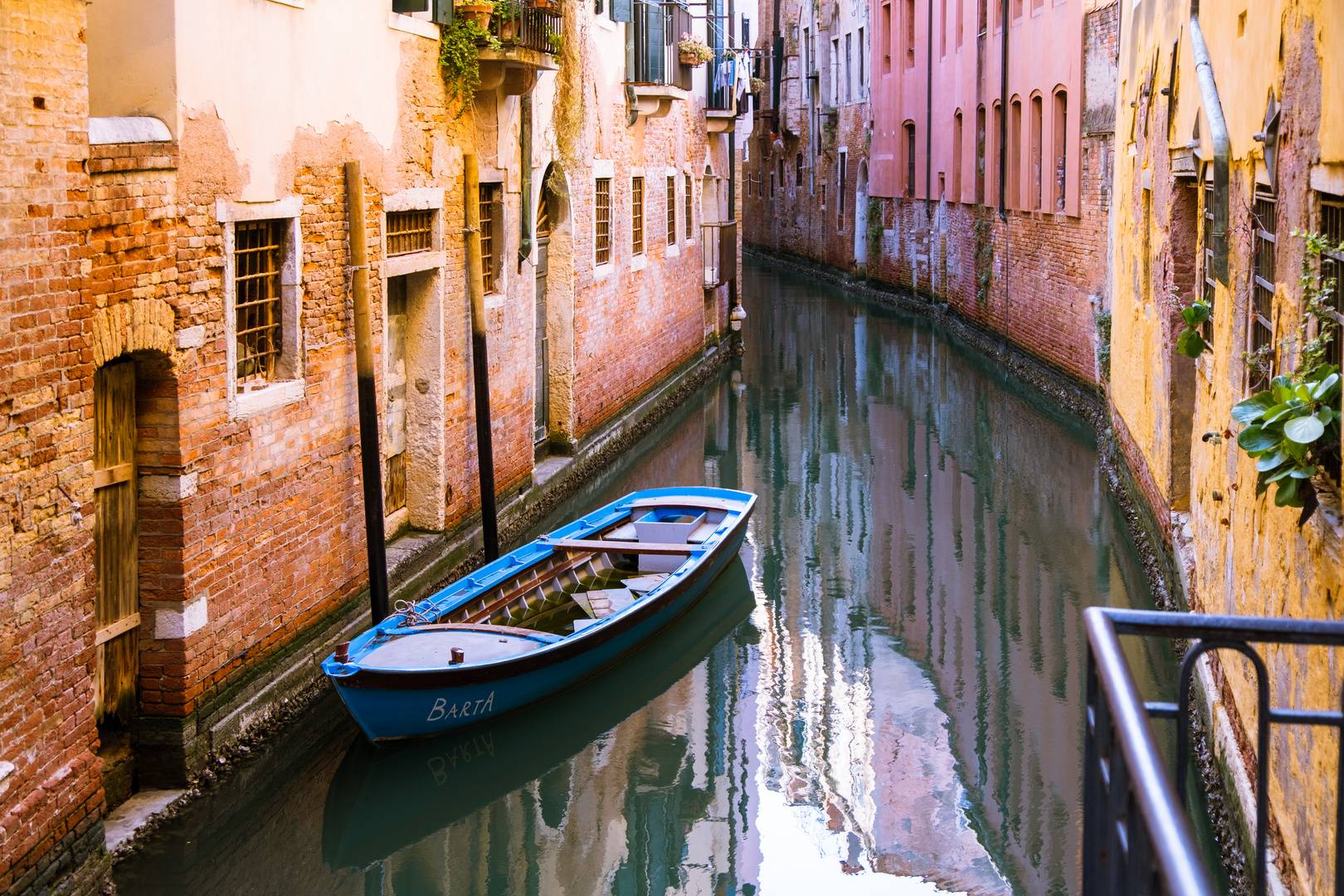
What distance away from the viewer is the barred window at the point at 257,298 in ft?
24.6

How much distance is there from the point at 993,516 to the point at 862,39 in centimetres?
2452

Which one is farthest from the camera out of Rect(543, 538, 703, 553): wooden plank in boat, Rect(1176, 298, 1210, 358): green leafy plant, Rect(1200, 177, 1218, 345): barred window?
Rect(543, 538, 703, 553): wooden plank in boat

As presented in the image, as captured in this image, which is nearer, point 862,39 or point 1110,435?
point 1110,435

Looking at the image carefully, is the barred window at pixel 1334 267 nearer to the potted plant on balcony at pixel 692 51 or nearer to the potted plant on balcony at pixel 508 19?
the potted plant on balcony at pixel 508 19

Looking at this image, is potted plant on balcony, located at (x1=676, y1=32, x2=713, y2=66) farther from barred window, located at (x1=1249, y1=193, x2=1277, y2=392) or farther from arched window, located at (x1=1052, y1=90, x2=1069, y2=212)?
barred window, located at (x1=1249, y1=193, x2=1277, y2=392)

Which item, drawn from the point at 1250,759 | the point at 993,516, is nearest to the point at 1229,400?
the point at 1250,759

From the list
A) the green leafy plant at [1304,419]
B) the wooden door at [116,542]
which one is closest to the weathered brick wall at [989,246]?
the green leafy plant at [1304,419]

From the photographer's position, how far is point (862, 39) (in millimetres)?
35344

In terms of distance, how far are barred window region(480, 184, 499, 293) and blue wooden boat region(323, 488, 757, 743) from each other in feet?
7.25

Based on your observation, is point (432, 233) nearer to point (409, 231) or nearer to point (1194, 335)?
point (409, 231)

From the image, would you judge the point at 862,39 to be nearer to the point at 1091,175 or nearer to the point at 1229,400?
the point at 1091,175

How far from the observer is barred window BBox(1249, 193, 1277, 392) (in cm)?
664

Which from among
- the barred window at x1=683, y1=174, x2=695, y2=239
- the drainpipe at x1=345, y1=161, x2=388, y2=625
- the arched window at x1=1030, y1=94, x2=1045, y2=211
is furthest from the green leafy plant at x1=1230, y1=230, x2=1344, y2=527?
the barred window at x1=683, y1=174, x2=695, y2=239

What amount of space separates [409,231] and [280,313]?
2102 millimetres
